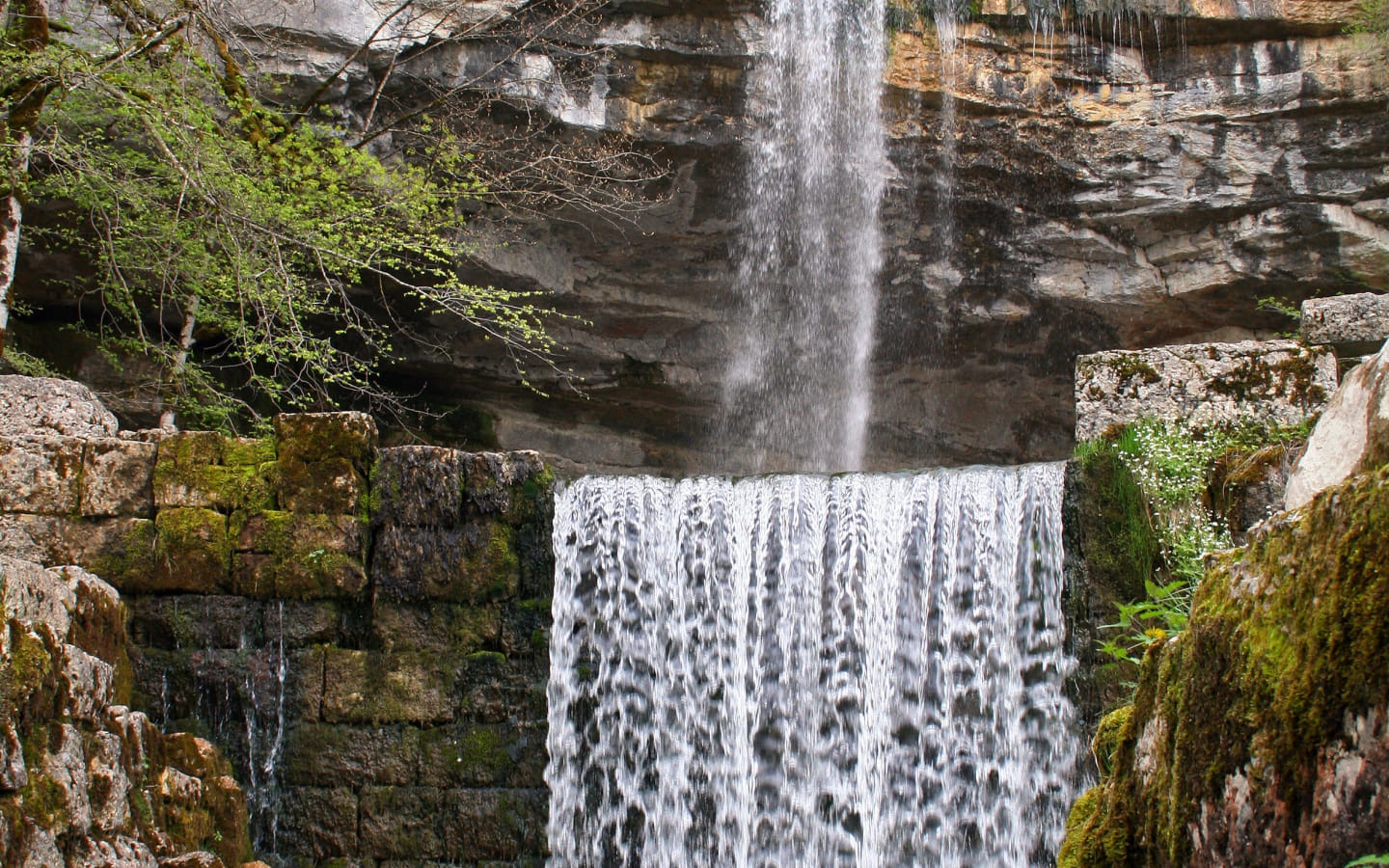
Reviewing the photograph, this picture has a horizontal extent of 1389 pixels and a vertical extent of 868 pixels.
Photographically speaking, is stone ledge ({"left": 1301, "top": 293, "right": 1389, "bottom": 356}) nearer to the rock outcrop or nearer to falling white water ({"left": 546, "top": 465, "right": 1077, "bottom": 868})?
falling white water ({"left": 546, "top": 465, "right": 1077, "bottom": 868})

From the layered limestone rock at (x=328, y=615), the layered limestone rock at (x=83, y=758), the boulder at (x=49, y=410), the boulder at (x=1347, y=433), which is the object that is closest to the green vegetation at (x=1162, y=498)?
the boulder at (x=1347, y=433)

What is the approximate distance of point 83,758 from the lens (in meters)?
4.18

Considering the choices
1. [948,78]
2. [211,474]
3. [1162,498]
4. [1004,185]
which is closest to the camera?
[1162,498]

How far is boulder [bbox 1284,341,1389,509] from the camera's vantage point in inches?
100

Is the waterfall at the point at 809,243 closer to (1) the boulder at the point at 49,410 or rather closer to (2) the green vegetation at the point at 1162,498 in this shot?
(2) the green vegetation at the point at 1162,498

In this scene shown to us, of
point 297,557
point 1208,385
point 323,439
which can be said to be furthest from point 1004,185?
point 297,557

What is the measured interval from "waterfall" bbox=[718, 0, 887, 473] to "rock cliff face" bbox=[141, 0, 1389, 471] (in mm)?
249

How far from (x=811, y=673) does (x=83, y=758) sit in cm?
389

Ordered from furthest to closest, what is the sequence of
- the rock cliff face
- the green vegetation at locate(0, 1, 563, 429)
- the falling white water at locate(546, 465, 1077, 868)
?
the rock cliff face → the green vegetation at locate(0, 1, 563, 429) → the falling white water at locate(546, 465, 1077, 868)

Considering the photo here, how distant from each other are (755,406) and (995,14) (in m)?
4.80

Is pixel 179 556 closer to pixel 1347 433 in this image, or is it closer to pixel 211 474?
pixel 211 474

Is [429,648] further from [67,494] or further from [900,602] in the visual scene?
[900,602]

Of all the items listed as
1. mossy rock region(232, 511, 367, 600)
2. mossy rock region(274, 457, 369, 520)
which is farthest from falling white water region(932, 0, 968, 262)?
mossy rock region(232, 511, 367, 600)

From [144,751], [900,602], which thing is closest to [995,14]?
[900,602]
